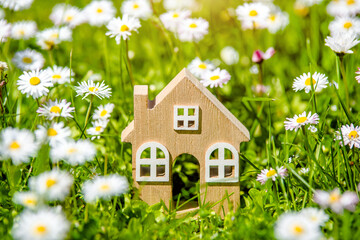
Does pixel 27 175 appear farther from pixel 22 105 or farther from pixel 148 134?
pixel 22 105

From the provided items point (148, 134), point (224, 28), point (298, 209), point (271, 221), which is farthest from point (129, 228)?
point (224, 28)

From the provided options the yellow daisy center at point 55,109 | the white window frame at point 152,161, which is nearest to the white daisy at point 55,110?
the yellow daisy center at point 55,109

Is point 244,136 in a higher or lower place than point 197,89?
lower

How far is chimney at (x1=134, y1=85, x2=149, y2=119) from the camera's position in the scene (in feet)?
4.44

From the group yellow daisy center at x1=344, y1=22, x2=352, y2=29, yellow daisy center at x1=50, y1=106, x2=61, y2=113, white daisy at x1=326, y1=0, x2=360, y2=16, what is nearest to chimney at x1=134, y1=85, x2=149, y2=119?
yellow daisy center at x1=50, y1=106, x2=61, y2=113

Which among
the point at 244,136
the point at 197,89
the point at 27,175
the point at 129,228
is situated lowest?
the point at 129,228

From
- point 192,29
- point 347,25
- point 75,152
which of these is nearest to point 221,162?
point 75,152

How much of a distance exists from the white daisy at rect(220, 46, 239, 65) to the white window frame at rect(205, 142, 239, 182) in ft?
3.11

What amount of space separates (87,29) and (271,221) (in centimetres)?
202

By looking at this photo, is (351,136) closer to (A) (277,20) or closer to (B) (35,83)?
(B) (35,83)

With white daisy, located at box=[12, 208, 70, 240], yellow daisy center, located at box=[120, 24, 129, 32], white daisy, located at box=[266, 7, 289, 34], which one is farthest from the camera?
white daisy, located at box=[266, 7, 289, 34]

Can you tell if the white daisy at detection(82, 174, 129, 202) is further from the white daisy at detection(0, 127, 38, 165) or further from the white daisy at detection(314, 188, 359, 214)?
the white daisy at detection(314, 188, 359, 214)

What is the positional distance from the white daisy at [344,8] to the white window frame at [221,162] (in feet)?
3.91

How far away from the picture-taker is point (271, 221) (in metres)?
1.29
